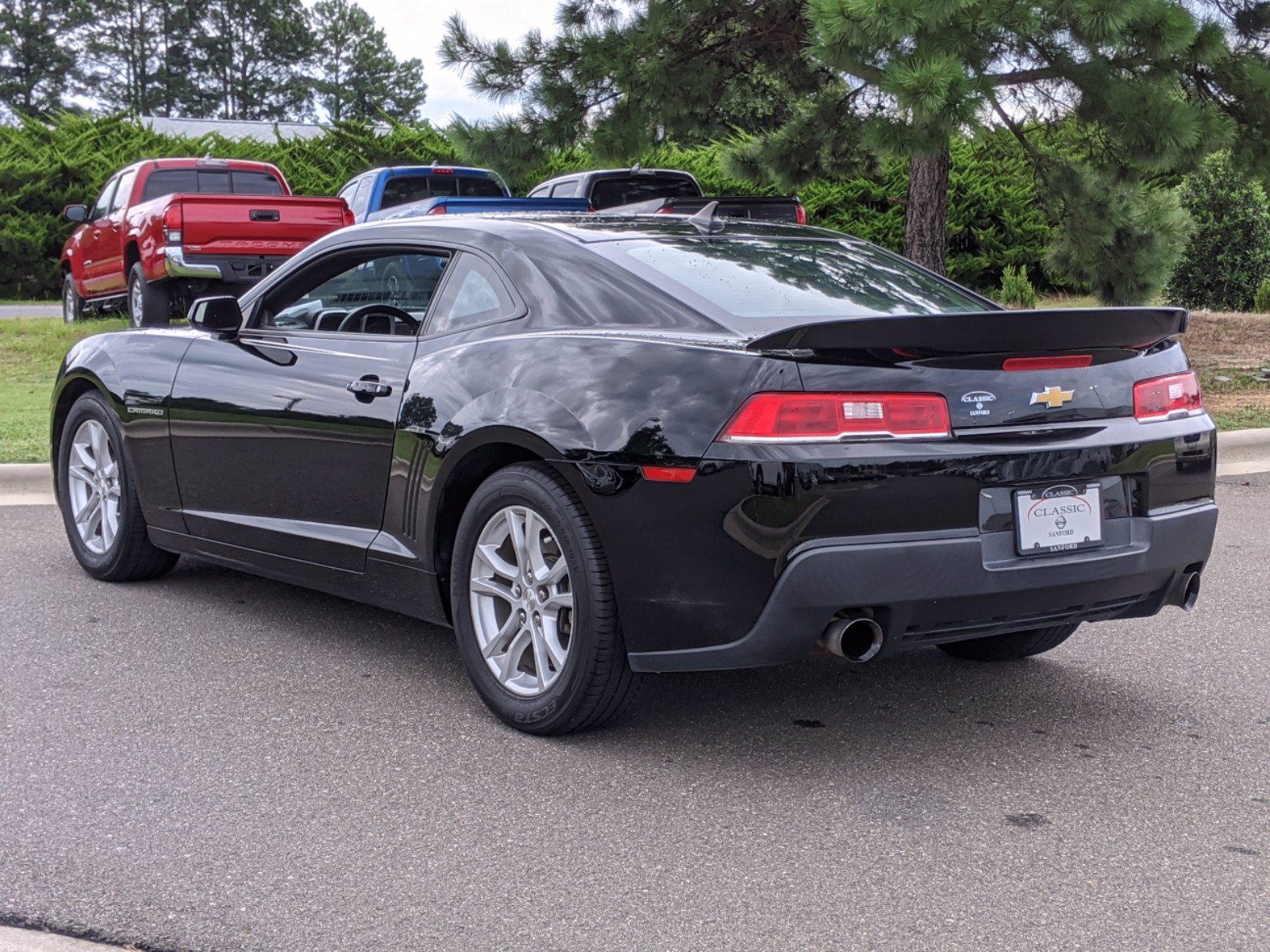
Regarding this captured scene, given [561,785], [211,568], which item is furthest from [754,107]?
[561,785]

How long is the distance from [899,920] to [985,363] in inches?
59.7

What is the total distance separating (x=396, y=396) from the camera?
182 inches

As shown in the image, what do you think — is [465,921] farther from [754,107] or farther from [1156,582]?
[754,107]

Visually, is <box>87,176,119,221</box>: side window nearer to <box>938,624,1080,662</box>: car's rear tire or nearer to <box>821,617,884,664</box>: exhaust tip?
<box>938,624,1080,662</box>: car's rear tire

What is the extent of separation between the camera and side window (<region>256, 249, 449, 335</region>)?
16.6ft

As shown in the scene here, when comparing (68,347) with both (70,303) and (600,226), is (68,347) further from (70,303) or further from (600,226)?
(600,226)

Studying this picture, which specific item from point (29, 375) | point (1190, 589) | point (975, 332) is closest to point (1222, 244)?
point (29, 375)

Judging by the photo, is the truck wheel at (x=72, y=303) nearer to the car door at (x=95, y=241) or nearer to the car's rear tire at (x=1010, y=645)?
the car door at (x=95, y=241)

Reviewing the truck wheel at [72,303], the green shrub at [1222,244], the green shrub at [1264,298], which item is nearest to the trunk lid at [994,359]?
the green shrub at [1222,244]

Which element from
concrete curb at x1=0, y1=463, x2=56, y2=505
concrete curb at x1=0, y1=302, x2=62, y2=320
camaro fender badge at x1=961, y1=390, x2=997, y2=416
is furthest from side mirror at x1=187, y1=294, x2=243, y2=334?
concrete curb at x1=0, y1=302, x2=62, y2=320

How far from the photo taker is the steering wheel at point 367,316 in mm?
5090

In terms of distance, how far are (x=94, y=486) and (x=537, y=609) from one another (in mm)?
2859

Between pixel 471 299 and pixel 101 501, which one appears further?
pixel 101 501

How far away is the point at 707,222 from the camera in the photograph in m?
4.97
